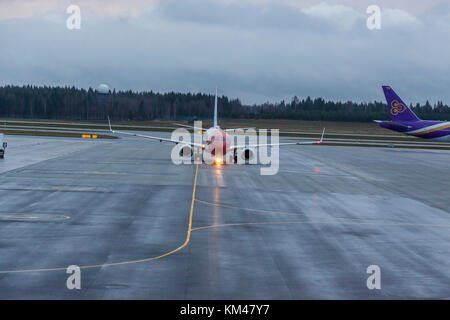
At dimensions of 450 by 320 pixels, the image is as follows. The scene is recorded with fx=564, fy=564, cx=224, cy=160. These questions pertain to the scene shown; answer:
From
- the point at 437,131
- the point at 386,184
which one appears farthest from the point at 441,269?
the point at 437,131

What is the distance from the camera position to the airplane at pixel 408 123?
3541 inches

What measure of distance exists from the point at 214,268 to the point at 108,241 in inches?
238

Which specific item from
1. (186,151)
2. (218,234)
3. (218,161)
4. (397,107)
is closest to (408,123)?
(397,107)

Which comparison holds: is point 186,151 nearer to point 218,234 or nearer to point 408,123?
point 218,234

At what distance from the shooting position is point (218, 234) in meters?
26.3

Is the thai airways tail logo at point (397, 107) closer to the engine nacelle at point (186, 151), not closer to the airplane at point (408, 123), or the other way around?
the airplane at point (408, 123)

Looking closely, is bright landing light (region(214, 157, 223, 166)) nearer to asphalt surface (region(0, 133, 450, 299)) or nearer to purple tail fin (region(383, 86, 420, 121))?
asphalt surface (region(0, 133, 450, 299))

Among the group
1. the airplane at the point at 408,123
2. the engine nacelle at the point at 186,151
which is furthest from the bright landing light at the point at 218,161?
the airplane at the point at 408,123

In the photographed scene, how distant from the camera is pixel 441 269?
68.9 feet

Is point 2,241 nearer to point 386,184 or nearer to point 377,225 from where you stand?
point 377,225

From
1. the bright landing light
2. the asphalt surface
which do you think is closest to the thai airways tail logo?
the bright landing light

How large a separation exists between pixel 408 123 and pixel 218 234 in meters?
71.2

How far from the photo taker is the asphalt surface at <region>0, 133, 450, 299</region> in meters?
18.1
